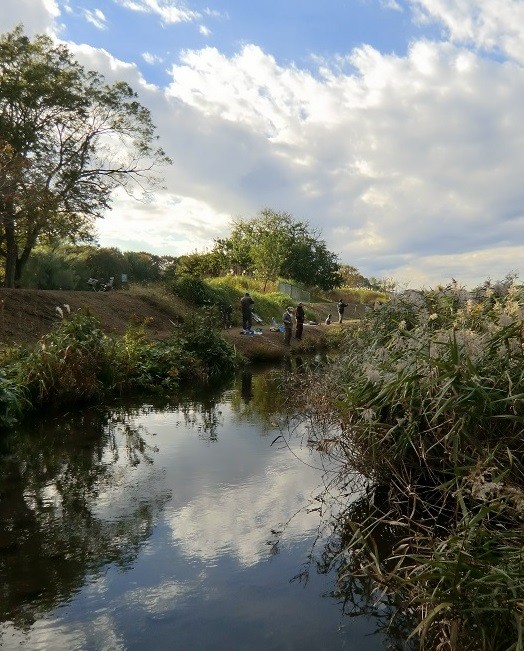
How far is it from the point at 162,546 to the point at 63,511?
4.64 feet

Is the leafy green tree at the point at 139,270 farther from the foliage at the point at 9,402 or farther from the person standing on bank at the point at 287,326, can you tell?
the foliage at the point at 9,402

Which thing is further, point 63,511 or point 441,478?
point 63,511

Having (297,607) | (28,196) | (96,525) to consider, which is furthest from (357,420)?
(28,196)

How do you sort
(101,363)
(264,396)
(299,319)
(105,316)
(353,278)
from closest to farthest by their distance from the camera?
(101,363) → (264,396) → (105,316) → (299,319) → (353,278)

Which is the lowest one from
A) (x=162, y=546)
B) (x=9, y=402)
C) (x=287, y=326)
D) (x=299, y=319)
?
(x=162, y=546)

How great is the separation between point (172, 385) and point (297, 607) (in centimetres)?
1124

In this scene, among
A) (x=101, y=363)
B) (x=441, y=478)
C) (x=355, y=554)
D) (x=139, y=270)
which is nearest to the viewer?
(x=441, y=478)

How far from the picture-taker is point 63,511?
21.3ft

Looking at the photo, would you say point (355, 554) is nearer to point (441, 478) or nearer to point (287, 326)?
point (441, 478)

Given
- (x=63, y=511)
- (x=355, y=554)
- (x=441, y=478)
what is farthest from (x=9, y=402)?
(x=441, y=478)

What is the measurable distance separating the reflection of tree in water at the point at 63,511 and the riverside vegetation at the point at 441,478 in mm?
1956

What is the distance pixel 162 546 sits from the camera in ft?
18.5

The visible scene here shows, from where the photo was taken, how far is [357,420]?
565 cm

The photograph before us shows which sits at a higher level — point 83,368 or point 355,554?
point 83,368
